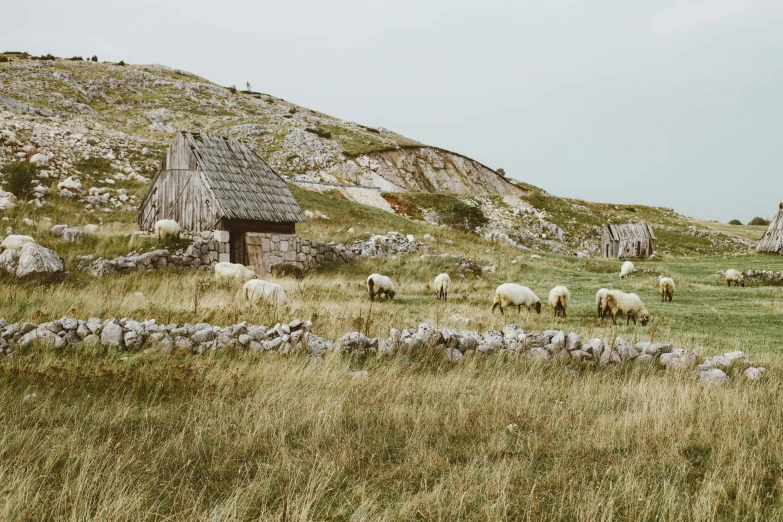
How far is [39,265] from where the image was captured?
45.5 feet

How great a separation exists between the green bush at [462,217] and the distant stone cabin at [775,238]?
22.4 meters

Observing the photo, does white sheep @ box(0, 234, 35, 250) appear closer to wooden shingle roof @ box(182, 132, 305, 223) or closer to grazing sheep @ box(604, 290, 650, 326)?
wooden shingle roof @ box(182, 132, 305, 223)

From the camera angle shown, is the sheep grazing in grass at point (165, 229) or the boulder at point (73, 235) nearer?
the boulder at point (73, 235)

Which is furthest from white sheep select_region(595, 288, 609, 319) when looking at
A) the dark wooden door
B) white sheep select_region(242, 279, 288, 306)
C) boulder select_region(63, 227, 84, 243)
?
boulder select_region(63, 227, 84, 243)

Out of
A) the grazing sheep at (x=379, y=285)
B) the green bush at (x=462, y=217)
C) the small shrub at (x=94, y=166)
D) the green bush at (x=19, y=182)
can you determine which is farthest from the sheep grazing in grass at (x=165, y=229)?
the green bush at (x=462, y=217)

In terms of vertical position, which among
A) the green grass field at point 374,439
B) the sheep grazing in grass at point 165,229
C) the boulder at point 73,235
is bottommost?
the green grass field at point 374,439

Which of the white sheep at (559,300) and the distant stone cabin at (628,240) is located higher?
the distant stone cabin at (628,240)

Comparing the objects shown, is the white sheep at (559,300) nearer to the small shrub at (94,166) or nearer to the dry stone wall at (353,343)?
the dry stone wall at (353,343)

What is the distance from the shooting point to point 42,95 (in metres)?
64.1

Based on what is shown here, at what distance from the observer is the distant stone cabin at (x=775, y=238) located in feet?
119

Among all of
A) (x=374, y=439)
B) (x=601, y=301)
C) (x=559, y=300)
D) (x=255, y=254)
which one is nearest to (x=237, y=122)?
(x=255, y=254)

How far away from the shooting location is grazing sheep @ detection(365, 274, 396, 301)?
16.6 meters

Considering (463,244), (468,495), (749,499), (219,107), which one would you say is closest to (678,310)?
(749,499)

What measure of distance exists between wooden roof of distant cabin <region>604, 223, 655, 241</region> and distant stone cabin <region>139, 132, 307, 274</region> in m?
33.4
